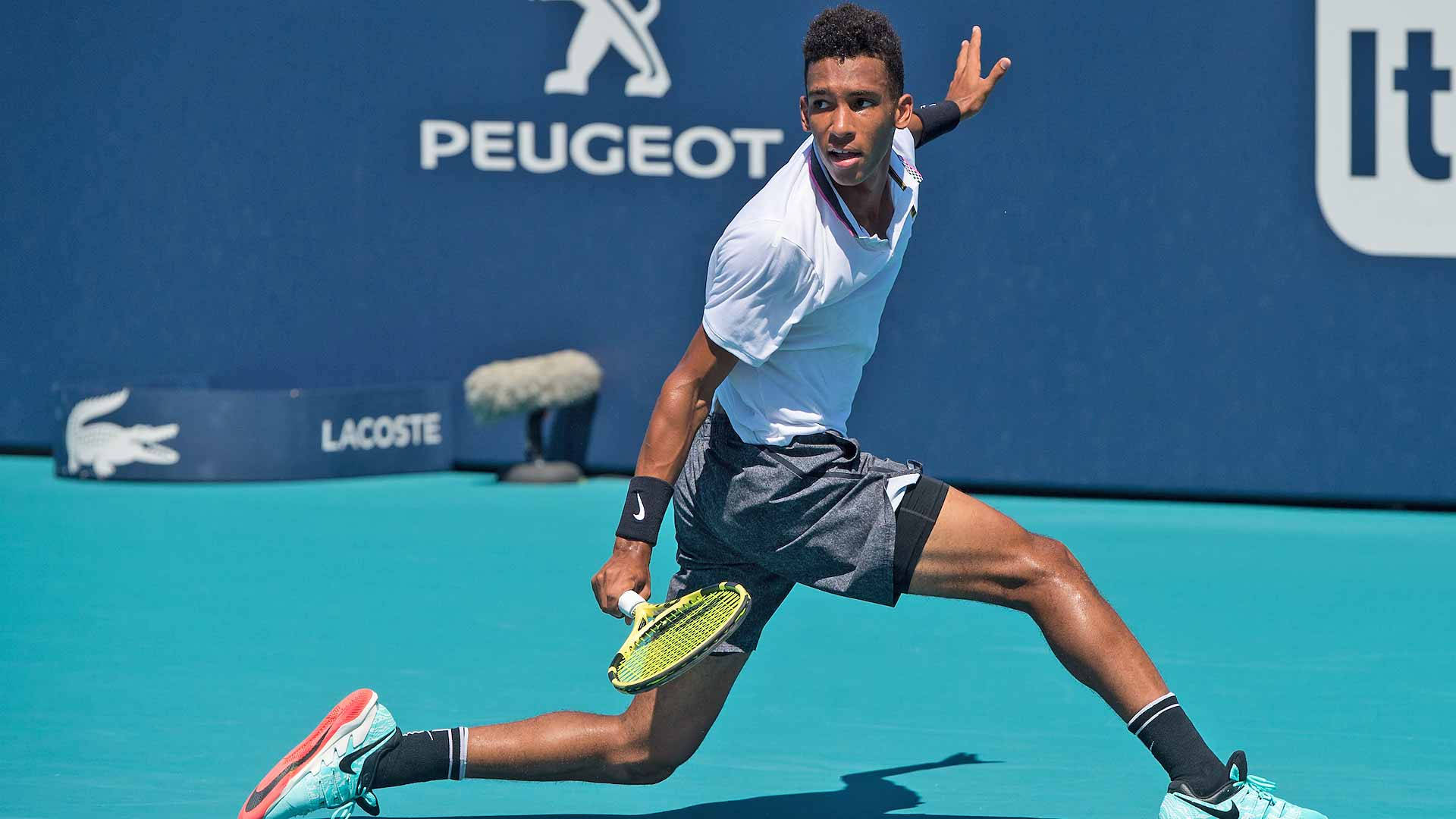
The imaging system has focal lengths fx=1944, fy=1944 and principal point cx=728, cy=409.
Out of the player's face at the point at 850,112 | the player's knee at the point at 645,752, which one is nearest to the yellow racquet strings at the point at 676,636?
the player's knee at the point at 645,752

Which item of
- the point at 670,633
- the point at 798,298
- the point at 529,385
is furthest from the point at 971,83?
the point at 529,385

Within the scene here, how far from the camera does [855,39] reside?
357 centimetres

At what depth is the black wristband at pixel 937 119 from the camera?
4.52 meters

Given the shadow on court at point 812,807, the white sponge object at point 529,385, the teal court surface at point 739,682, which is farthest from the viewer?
the white sponge object at point 529,385

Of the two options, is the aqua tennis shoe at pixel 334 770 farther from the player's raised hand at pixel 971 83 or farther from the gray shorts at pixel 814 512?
the player's raised hand at pixel 971 83

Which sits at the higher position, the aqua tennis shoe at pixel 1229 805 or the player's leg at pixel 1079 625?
the player's leg at pixel 1079 625

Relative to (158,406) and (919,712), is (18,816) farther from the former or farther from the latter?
(158,406)

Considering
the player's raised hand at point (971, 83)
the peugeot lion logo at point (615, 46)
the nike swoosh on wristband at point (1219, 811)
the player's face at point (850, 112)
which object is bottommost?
the nike swoosh on wristband at point (1219, 811)

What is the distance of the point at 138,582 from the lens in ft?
21.7

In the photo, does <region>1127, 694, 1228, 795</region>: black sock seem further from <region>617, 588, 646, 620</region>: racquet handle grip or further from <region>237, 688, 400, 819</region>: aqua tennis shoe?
<region>237, 688, 400, 819</region>: aqua tennis shoe

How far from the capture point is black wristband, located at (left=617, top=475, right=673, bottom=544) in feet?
11.2

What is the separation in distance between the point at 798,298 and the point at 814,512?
41cm

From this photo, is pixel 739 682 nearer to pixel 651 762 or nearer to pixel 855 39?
pixel 651 762

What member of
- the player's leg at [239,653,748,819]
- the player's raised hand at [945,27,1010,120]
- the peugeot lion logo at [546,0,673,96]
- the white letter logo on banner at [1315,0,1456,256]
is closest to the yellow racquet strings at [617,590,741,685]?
the player's leg at [239,653,748,819]
